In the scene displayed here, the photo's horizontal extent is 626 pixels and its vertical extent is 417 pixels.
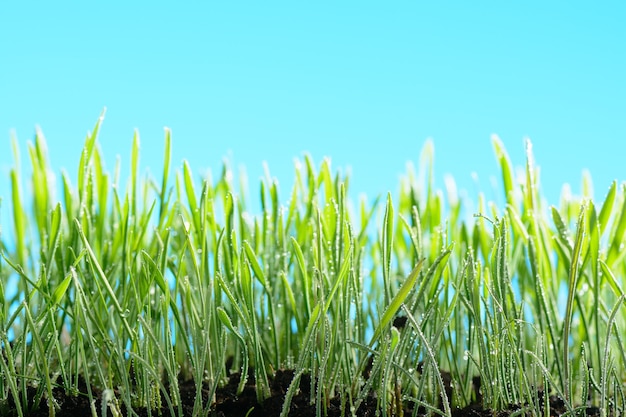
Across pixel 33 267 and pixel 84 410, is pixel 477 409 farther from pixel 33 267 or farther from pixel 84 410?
pixel 33 267

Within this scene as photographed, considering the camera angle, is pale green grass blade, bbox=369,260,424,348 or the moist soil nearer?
pale green grass blade, bbox=369,260,424,348

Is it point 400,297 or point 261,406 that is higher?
point 400,297

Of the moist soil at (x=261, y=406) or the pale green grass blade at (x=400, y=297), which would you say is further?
the moist soil at (x=261, y=406)

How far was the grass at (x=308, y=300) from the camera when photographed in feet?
3.30

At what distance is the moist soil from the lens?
1068mm

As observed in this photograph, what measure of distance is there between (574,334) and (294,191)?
29.4 inches

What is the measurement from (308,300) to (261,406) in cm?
21

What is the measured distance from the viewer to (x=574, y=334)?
1.69 meters

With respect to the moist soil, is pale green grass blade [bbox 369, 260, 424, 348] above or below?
above

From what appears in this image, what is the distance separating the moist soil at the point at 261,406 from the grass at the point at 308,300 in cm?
2

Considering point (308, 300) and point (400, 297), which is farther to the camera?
point (308, 300)

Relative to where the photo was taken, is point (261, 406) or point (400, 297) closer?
point (400, 297)

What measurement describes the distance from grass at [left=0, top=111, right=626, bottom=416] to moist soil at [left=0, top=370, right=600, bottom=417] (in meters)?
0.02

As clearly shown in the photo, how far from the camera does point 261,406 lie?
3.66ft
